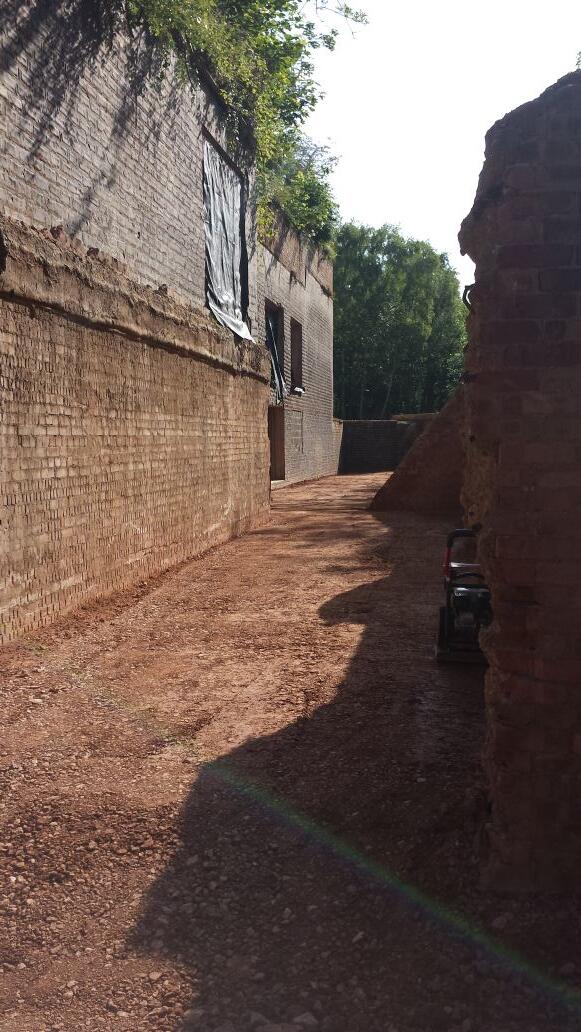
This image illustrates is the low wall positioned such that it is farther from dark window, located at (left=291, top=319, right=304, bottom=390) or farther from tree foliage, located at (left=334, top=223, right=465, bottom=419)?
tree foliage, located at (left=334, top=223, right=465, bottom=419)

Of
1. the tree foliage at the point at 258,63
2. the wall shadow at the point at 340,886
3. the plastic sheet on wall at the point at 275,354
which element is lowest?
the wall shadow at the point at 340,886

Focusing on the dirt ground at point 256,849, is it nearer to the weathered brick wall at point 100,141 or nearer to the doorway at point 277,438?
the weathered brick wall at point 100,141

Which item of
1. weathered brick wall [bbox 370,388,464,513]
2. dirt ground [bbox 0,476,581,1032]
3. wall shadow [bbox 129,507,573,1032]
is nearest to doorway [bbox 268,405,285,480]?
weathered brick wall [bbox 370,388,464,513]

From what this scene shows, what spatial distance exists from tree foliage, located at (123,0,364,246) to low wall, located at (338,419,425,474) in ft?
29.8

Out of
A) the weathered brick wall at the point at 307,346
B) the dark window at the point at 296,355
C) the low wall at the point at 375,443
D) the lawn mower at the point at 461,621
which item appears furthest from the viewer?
the low wall at the point at 375,443

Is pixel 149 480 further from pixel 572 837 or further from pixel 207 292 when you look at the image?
pixel 572 837

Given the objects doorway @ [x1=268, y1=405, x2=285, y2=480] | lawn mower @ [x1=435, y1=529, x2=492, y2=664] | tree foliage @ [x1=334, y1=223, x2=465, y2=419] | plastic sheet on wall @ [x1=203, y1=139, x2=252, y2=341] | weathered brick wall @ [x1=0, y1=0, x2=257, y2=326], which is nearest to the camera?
lawn mower @ [x1=435, y1=529, x2=492, y2=664]

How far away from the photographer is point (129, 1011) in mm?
2318

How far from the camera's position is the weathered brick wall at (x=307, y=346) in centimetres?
2095

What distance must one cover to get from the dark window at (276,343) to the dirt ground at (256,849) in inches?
593

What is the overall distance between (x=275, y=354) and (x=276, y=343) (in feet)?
1.90

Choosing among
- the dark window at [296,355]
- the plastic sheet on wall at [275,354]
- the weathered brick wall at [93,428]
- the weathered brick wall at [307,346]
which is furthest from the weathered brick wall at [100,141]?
the dark window at [296,355]

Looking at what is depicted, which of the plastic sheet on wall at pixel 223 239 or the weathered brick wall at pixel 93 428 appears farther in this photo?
the plastic sheet on wall at pixel 223 239

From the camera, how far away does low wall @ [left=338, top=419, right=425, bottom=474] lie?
105 ft
